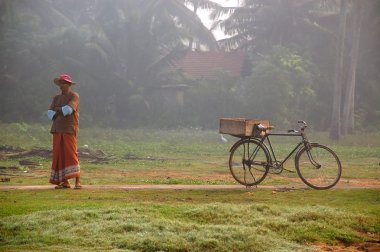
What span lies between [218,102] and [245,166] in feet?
83.1

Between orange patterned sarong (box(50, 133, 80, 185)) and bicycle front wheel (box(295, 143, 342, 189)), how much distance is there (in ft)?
12.5

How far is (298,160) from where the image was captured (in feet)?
35.5

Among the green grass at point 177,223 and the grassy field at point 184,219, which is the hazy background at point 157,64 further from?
the green grass at point 177,223

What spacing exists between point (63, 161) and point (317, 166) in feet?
14.3

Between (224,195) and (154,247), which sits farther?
(224,195)

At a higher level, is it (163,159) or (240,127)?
(240,127)

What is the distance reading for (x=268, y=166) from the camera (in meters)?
10.8

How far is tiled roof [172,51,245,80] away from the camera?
142 ft

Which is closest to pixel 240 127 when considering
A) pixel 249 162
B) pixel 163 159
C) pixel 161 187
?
pixel 249 162

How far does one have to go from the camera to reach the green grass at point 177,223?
6.57m

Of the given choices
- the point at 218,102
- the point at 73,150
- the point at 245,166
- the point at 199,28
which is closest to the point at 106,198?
the point at 73,150

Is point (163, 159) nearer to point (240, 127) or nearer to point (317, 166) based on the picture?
point (240, 127)

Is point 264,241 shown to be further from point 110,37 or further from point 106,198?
point 110,37

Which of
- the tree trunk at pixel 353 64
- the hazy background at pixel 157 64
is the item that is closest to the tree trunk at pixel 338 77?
the tree trunk at pixel 353 64
